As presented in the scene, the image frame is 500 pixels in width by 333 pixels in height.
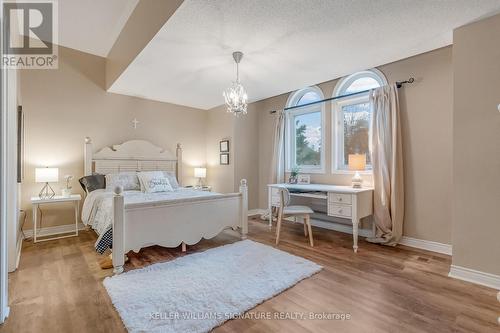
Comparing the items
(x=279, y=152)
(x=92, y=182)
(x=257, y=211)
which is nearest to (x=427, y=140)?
(x=279, y=152)

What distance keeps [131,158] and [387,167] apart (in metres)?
4.25

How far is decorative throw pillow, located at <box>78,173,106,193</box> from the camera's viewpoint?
3.71 meters

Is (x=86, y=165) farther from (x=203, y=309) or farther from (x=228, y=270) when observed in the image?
(x=203, y=309)

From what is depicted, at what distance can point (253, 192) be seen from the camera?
5.16 metres

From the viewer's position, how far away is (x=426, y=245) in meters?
Result: 2.99

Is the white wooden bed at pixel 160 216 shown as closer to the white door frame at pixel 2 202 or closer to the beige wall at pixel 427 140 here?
the white door frame at pixel 2 202

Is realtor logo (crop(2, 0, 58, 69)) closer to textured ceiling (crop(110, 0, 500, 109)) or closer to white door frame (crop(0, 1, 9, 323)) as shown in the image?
textured ceiling (crop(110, 0, 500, 109))

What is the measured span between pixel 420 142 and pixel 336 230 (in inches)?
70.4

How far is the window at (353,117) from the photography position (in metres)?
3.57

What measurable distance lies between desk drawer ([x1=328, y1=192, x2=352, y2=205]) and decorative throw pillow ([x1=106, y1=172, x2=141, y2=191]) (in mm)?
3113

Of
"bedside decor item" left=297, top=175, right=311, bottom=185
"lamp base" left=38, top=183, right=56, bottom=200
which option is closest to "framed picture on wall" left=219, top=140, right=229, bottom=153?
"bedside decor item" left=297, top=175, right=311, bottom=185

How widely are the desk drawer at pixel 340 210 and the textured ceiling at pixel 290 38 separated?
1.90 m

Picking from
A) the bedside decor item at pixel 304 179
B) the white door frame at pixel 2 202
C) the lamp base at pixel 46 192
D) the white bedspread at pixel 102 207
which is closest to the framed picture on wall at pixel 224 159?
the bedside decor item at pixel 304 179

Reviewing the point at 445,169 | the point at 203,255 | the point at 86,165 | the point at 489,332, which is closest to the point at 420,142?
the point at 445,169
